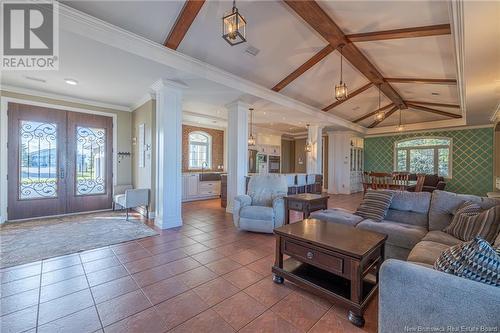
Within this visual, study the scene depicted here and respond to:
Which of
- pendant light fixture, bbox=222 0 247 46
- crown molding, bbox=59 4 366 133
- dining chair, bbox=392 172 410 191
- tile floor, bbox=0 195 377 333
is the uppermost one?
crown molding, bbox=59 4 366 133

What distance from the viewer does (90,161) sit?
17.4ft

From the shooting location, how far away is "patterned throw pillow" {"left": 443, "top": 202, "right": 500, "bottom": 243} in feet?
6.51

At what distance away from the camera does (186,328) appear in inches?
63.2

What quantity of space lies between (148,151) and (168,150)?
0.98 m

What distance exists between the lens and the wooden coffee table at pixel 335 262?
1.71 m

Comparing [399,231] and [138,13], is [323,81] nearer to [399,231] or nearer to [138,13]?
[399,231]

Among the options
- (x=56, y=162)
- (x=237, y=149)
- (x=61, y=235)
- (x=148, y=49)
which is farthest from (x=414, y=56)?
(x=56, y=162)

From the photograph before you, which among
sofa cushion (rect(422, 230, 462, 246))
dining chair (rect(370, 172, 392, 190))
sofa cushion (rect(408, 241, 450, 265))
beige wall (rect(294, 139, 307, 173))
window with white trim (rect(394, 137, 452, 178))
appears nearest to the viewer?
sofa cushion (rect(408, 241, 450, 265))

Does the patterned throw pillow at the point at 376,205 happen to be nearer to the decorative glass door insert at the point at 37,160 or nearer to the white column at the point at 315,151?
the white column at the point at 315,151

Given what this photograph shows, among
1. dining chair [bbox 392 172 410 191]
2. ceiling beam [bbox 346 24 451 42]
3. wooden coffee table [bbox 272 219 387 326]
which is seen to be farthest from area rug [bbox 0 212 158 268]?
dining chair [bbox 392 172 410 191]

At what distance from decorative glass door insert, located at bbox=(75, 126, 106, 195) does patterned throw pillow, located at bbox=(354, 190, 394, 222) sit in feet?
19.1

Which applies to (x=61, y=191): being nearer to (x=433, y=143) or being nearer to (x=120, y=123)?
(x=120, y=123)

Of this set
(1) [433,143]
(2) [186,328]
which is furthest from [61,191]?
(1) [433,143]

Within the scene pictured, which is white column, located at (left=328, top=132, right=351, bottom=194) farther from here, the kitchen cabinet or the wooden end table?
the wooden end table
